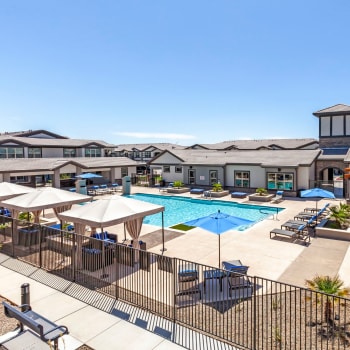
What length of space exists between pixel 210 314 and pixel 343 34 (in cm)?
2331

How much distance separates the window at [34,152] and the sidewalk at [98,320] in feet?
115

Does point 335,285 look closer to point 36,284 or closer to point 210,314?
point 210,314

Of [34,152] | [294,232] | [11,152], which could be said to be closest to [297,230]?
[294,232]

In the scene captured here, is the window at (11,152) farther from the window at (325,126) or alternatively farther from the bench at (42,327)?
the window at (325,126)

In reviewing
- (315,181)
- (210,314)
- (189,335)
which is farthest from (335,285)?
(315,181)

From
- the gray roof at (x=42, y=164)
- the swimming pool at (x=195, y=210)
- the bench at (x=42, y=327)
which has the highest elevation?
the gray roof at (x=42, y=164)

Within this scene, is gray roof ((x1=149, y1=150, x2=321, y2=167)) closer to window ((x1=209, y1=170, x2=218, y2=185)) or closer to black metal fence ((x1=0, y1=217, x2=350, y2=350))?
window ((x1=209, y1=170, x2=218, y2=185))

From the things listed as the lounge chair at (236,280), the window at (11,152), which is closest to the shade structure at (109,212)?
the lounge chair at (236,280)

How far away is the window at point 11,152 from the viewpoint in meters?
38.1

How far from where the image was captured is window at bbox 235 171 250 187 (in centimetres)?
3225

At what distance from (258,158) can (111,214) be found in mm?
25718

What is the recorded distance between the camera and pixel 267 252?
13.0 metres

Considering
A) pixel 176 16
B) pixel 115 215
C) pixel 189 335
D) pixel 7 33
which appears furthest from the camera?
pixel 176 16

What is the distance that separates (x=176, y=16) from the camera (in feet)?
69.8
